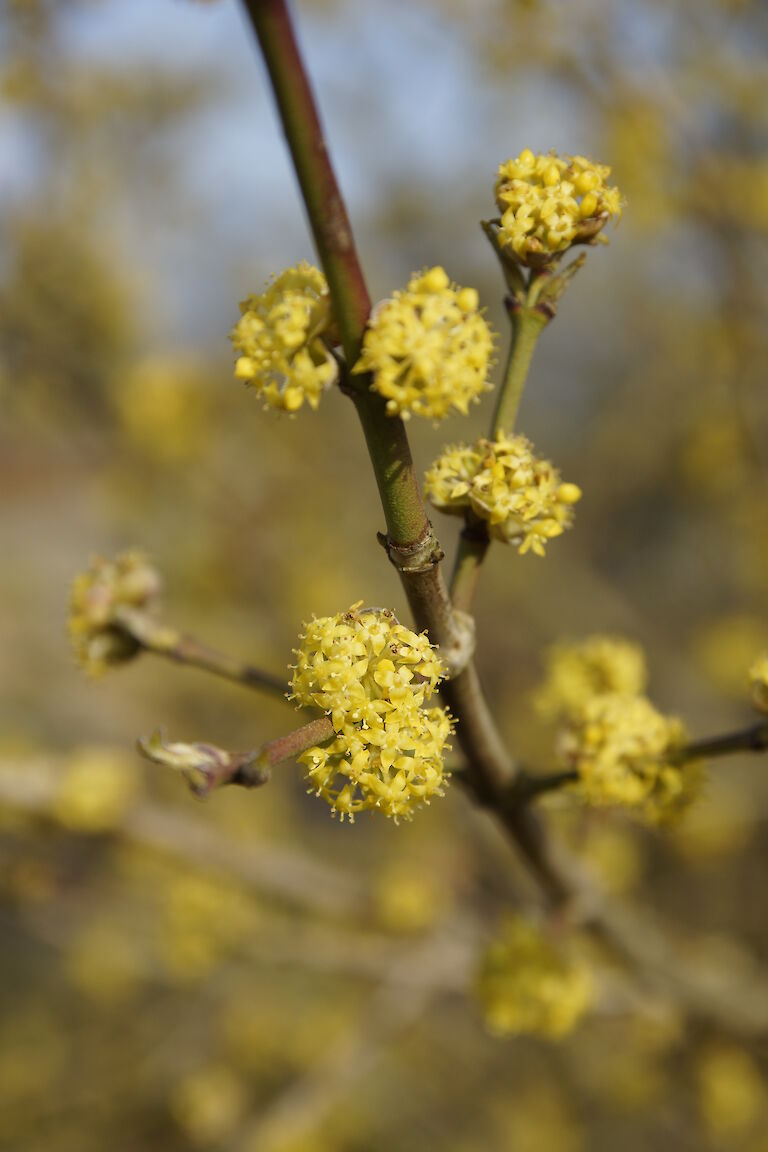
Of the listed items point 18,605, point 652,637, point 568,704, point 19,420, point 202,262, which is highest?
point 202,262

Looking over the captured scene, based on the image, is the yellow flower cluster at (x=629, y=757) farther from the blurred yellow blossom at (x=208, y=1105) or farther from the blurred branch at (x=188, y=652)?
the blurred yellow blossom at (x=208, y=1105)

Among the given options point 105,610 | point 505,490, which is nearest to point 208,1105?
point 105,610

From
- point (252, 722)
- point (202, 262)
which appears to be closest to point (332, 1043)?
point (252, 722)

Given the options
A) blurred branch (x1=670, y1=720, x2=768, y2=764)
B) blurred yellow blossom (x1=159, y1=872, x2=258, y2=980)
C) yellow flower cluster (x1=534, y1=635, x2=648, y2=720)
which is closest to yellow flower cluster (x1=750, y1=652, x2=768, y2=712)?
blurred branch (x1=670, y1=720, x2=768, y2=764)

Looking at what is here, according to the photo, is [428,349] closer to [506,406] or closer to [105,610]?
[506,406]

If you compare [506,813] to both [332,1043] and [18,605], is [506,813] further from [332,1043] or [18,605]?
[18,605]
